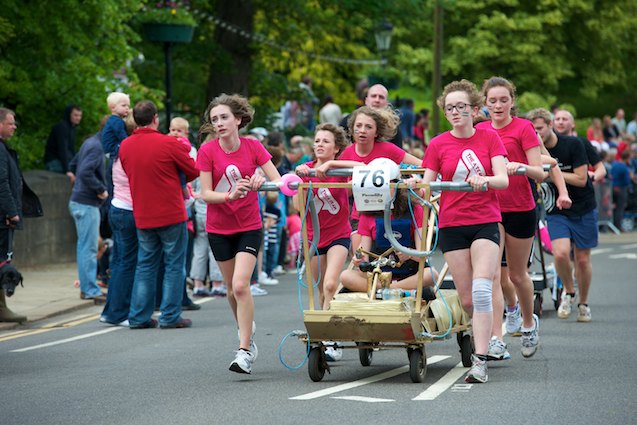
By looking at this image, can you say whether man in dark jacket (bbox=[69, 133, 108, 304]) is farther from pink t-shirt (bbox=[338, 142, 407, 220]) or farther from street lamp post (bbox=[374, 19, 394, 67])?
street lamp post (bbox=[374, 19, 394, 67])

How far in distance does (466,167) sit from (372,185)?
75 cm

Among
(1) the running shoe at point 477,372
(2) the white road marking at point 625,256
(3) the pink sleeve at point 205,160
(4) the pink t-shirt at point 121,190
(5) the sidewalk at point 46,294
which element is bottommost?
(2) the white road marking at point 625,256

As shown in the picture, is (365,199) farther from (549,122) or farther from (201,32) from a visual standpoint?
(201,32)

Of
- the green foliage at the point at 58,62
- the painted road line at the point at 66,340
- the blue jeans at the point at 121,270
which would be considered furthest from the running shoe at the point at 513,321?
the green foliage at the point at 58,62

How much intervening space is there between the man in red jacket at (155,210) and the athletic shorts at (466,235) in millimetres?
4428

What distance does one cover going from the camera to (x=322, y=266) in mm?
12078

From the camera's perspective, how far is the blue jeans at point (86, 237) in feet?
57.3

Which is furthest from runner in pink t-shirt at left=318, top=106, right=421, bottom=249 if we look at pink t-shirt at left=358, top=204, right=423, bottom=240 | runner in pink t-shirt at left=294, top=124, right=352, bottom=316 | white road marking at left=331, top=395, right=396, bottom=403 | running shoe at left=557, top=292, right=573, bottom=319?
running shoe at left=557, top=292, right=573, bottom=319

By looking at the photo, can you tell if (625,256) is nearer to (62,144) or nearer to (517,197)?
(62,144)

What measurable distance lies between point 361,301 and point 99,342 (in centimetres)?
389

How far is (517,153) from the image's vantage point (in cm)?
1167

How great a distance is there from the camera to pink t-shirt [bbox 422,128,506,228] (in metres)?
10.5

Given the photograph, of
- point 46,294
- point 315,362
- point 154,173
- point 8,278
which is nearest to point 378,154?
point 315,362

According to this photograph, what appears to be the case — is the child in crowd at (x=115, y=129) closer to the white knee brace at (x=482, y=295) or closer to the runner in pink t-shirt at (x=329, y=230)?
the runner in pink t-shirt at (x=329, y=230)
